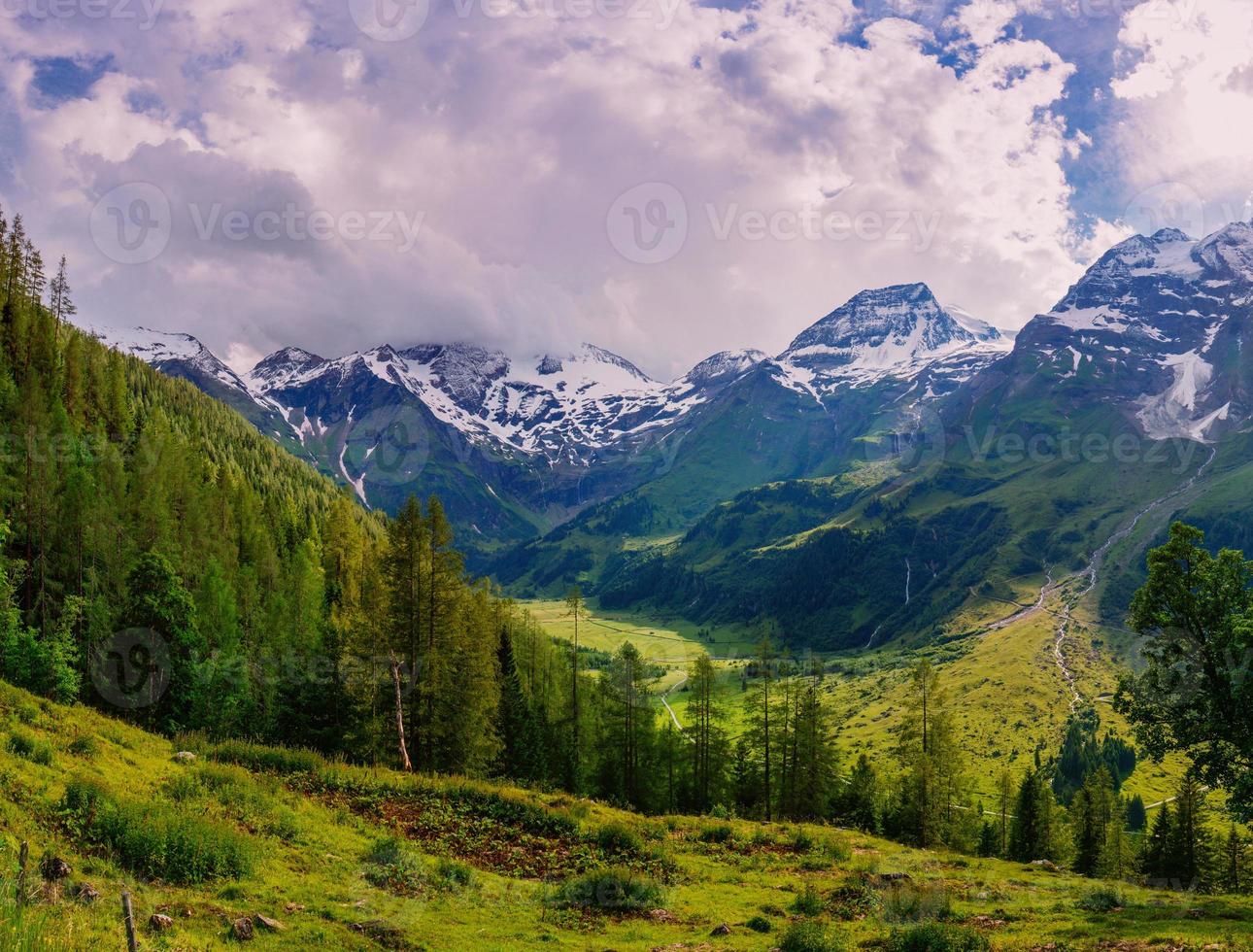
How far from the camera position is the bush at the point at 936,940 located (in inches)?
733

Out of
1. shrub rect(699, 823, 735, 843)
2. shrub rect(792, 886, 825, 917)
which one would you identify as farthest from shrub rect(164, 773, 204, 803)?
shrub rect(699, 823, 735, 843)

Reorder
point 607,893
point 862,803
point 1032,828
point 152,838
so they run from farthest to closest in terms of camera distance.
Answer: point 1032,828 → point 862,803 → point 607,893 → point 152,838

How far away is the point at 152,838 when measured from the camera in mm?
17906

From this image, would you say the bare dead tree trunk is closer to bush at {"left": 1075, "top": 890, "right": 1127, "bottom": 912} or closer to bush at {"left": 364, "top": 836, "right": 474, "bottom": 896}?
bush at {"left": 364, "top": 836, "right": 474, "bottom": 896}

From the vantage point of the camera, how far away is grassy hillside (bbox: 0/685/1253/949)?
1662 centimetres

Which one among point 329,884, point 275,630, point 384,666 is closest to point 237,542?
point 275,630

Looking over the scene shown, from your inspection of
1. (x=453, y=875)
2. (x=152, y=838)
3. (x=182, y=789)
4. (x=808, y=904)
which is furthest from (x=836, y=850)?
(x=152, y=838)

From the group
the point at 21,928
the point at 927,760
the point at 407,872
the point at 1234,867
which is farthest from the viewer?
the point at 1234,867

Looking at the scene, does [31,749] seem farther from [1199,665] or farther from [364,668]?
[1199,665]

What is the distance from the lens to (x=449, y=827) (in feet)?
93.8

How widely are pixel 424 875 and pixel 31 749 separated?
40.4ft

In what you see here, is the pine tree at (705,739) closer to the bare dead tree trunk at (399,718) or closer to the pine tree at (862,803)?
the pine tree at (862,803)

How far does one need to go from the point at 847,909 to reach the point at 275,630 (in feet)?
203

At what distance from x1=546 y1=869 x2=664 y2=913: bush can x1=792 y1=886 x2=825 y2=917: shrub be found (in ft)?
15.6
